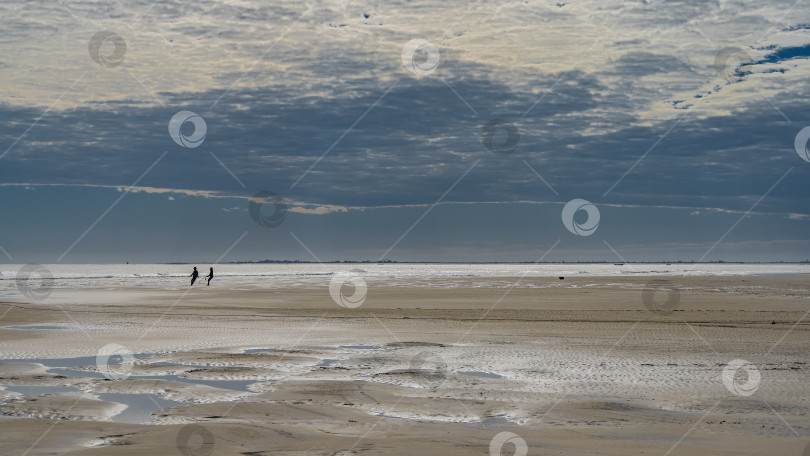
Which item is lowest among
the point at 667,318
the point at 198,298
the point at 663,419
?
the point at 663,419

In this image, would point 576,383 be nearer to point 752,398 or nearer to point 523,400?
point 523,400

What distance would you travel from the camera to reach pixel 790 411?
12930 mm

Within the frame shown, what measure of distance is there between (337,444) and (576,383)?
7.48m

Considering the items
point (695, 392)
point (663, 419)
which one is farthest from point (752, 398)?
point (663, 419)
